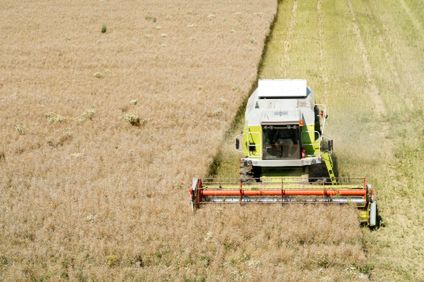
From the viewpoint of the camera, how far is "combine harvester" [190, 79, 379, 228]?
1520 cm

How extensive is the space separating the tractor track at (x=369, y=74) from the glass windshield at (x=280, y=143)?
350 inches

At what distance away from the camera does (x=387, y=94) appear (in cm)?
2602

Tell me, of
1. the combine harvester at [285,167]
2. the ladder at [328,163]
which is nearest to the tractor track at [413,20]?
the combine harvester at [285,167]

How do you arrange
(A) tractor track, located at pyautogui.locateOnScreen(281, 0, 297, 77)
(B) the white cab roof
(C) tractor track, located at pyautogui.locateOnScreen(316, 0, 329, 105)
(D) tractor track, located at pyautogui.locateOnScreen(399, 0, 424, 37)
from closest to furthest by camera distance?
(B) the white cab roof → (C) tractor track, located at pyautogui.locateOnScreen(316, 0, 329, 105) → (A) tractor track, located at pyautogui.locateOnScreen(281, 0, 297, 77) → (D) tractor track, located at pyautogui.locateOnScreen(399, 0, 424, 37)

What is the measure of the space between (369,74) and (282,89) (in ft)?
39.5

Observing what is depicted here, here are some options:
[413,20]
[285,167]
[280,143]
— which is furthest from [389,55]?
[280,143]

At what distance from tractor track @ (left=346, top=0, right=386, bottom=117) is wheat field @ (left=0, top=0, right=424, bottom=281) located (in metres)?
0.11

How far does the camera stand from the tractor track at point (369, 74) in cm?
2448

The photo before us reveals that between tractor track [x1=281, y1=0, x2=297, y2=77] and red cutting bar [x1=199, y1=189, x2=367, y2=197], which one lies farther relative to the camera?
tractor track [x1=281, y1=0, x2=297, y2=77]

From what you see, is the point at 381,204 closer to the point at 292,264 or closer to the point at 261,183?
the point at 261,183

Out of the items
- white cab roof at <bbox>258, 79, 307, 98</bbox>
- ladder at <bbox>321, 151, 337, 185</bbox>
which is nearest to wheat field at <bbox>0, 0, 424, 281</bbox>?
ladder at <bbox>321, 151, 337, 185</bbox>

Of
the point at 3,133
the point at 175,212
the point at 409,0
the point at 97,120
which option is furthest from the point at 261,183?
the point at 409,0

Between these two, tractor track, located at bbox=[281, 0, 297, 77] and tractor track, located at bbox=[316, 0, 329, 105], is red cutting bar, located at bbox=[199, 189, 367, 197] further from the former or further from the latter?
tractor track, located at bbox=[281, 0, 297, 77]

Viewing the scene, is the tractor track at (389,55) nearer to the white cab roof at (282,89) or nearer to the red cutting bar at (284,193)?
the white cab roof at (282,89)
